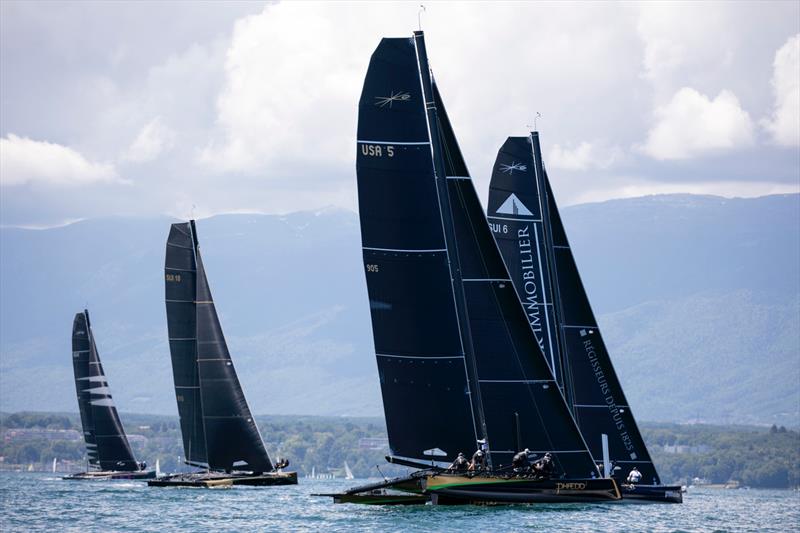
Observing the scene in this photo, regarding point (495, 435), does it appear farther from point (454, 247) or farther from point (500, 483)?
point (454, 247)

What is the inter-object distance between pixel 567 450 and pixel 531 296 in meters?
10.8

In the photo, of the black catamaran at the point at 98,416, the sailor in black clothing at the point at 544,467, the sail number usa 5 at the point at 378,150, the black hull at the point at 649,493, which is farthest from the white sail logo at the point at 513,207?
the black catamaran at the point at 98,416

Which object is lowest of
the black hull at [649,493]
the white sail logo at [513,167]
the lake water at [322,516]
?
the lake water at [322,516]

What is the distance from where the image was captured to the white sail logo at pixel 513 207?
60.3 meters

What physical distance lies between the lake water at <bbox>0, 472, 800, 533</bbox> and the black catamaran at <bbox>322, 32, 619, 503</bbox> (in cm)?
113

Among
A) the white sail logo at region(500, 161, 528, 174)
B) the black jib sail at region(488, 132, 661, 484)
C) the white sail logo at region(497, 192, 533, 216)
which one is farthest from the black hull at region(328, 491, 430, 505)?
the white sail logo at region(500, 161, 528, 174)

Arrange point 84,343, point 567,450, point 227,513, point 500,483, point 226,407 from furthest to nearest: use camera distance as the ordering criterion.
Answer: point 84,343 → point 226,407 → point 227,513 → point 567,450 → point 500,483

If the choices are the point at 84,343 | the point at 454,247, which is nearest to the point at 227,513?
the point at 454,247

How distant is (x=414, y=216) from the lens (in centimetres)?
4869

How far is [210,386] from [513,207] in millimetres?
26695

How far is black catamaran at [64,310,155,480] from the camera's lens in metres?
108

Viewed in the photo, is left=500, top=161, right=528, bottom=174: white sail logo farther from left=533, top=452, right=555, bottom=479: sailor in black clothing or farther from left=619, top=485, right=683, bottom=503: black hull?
left=533, top=452, right=555, bottom=479: sailor in black clothing

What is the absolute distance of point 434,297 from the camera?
48969 mm

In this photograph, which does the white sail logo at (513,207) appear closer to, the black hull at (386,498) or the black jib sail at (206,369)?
the black hull at (386,498)
